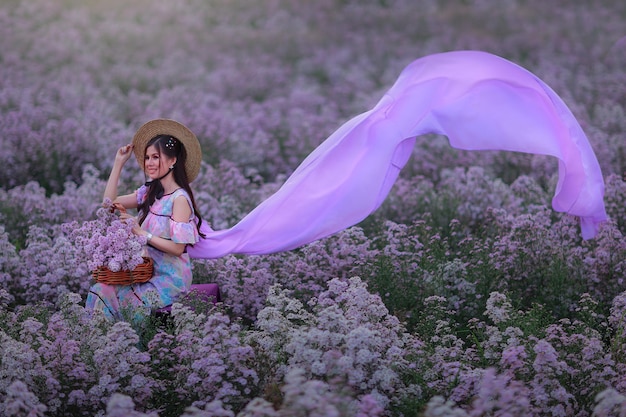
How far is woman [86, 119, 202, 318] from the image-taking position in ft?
18.5

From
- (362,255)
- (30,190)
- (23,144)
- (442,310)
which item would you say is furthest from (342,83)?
(442,310)

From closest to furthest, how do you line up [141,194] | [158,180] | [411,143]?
[158,180], [141,194], [411,143]

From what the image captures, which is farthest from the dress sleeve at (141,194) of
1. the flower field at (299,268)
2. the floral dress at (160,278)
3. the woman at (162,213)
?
the flower field at (299,268)

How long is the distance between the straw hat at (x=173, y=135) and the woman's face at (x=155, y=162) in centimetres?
11

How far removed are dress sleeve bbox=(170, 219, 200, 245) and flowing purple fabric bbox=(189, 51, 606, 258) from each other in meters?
0.33

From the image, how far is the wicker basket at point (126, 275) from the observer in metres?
5.51

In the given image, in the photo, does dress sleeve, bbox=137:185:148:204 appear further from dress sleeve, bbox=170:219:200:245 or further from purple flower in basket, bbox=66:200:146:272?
purple flower in basket, bbox=66:200:146:272

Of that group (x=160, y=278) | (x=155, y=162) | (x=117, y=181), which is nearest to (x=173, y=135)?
(x=155, y=162)

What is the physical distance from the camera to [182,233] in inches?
225

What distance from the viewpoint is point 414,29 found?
19984 mm

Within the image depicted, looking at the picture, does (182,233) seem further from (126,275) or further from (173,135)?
(173,135)

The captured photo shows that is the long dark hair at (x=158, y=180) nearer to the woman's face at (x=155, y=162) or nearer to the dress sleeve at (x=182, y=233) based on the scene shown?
the woman's face at (x=155, y=162)

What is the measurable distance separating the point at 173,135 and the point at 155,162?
0.72 feet

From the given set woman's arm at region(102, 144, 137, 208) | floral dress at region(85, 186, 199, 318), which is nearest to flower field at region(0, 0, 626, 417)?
floral dress at region(85, 186, 199, 318)
